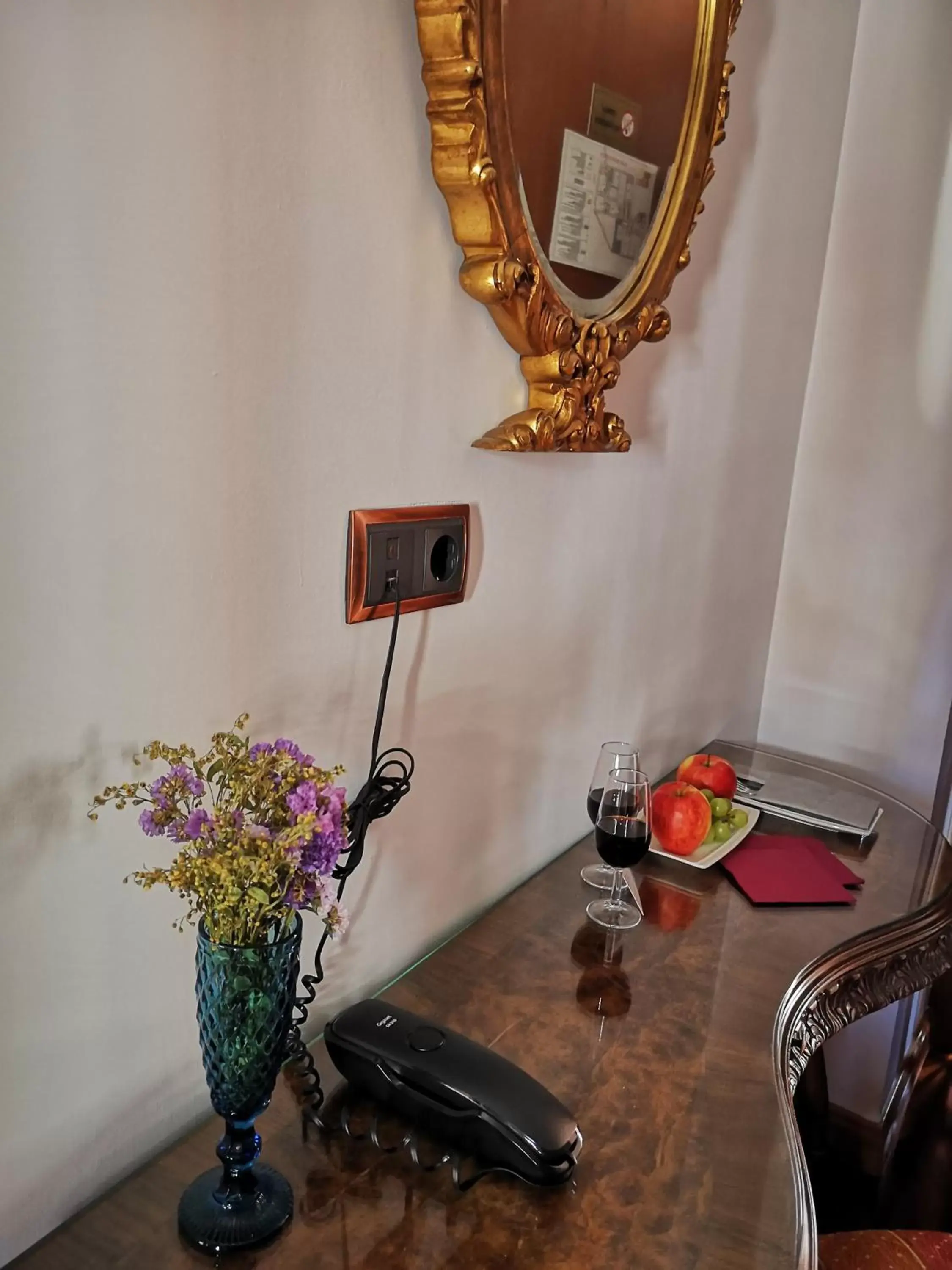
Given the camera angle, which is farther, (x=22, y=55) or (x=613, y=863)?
(x=613, y=863)

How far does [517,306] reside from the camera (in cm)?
96

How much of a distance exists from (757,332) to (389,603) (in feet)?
3.47

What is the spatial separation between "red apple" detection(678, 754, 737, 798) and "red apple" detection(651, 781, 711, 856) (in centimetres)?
14

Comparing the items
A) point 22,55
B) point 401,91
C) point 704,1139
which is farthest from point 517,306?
point 704,1139

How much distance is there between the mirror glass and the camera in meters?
0.94

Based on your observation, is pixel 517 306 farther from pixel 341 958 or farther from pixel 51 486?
pixel 341 958

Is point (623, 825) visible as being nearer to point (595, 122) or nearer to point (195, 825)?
point (195, 825)

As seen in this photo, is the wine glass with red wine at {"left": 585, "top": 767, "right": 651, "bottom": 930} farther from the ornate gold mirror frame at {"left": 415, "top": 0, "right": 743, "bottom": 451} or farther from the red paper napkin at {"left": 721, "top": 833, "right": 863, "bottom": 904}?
the ornate gold mirror frame at {"left": 415, "top": 0, "right": 743, "bottom": 451}

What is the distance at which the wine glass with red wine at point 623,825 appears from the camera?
1.11 meters

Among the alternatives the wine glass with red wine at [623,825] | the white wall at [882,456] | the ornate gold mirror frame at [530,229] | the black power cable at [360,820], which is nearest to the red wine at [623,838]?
the wine glass with red wine at [623,825]

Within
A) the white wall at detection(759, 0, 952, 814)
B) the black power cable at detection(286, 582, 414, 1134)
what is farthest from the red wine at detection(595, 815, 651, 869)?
the white wall at detection(759, 0, 952, 814)

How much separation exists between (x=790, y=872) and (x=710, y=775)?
21 centimetres

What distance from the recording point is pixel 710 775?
1449 millimetres

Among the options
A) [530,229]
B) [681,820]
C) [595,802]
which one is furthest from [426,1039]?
[530,229]
